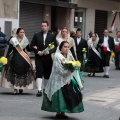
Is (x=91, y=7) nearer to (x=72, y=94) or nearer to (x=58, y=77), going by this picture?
(x=58, y=77)

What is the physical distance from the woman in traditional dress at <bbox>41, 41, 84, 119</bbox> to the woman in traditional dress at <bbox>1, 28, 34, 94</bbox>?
10.00 feet

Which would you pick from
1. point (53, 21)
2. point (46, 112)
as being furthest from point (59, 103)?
point (53, 21)

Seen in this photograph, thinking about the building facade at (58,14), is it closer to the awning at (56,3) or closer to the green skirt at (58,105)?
the awning at (56,3)

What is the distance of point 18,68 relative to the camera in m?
11.9

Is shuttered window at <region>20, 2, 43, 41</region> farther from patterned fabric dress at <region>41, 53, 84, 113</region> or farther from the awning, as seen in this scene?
patterned fabric dress at <region>41, 53, 84, 113</region>

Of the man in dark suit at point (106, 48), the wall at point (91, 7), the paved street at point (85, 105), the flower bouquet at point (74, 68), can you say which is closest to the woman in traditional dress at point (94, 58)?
the man in dark suit at point (106, 48)

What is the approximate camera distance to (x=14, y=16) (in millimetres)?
23016

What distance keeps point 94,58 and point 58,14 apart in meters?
10.6

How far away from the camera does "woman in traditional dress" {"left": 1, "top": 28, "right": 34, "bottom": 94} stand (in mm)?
11930

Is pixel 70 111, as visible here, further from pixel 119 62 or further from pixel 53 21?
pixel 53 21

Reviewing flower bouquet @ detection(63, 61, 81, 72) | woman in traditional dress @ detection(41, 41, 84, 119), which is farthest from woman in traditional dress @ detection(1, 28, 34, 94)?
flower bouquet @ detection(63, 61, 81, 72)

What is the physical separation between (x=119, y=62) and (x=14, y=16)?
213 inches

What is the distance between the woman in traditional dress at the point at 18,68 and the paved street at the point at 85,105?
0.88ft

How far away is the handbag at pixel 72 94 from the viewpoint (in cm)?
866
